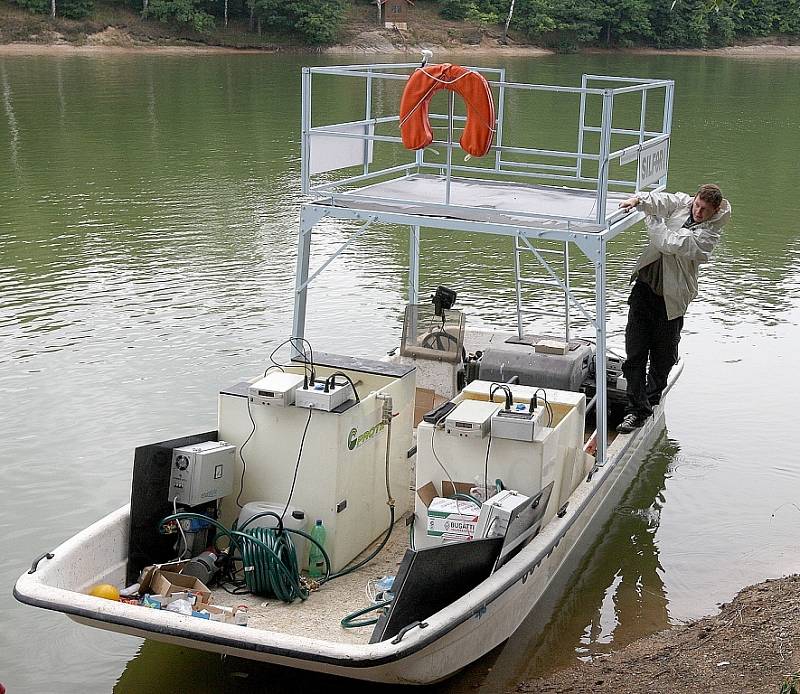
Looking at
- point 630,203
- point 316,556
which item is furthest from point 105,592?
point 630,203

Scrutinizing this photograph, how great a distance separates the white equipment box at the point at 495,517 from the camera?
19.1ft

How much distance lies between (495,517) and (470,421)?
579mm

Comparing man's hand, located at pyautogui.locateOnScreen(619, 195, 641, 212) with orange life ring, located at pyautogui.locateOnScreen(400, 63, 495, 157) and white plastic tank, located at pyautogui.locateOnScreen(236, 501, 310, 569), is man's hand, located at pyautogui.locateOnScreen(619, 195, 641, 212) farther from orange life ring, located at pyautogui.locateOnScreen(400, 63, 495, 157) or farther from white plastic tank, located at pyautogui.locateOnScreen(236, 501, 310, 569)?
white plastic tank, located at pyautogui.locateOnScreen(236, 501, 310, 569)

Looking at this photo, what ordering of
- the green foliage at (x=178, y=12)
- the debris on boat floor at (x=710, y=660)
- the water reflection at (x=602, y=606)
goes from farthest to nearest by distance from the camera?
the green foliage at (x=178, y=12), the water reflection at (x=602, y=606), the debris on boat floor at (x=710, y=660)

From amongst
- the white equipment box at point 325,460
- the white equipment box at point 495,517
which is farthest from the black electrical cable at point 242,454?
the white equipment box at point 495,517

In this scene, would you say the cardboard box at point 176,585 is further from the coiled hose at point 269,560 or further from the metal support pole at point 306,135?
the metal support pole at point 306,135

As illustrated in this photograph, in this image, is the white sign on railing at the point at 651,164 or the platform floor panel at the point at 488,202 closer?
the platform floor panel at the point at 488,202

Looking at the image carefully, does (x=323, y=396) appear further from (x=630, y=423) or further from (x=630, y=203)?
(x=630, y=423)

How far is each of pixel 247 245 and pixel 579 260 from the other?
464 cm

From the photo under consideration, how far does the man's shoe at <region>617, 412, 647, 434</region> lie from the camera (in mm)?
8367

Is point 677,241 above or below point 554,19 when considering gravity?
below

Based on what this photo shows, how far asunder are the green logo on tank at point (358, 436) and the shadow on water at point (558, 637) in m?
1.23

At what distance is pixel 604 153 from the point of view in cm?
691

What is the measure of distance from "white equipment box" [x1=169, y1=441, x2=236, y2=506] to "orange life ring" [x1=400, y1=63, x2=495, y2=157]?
2.39 meters
